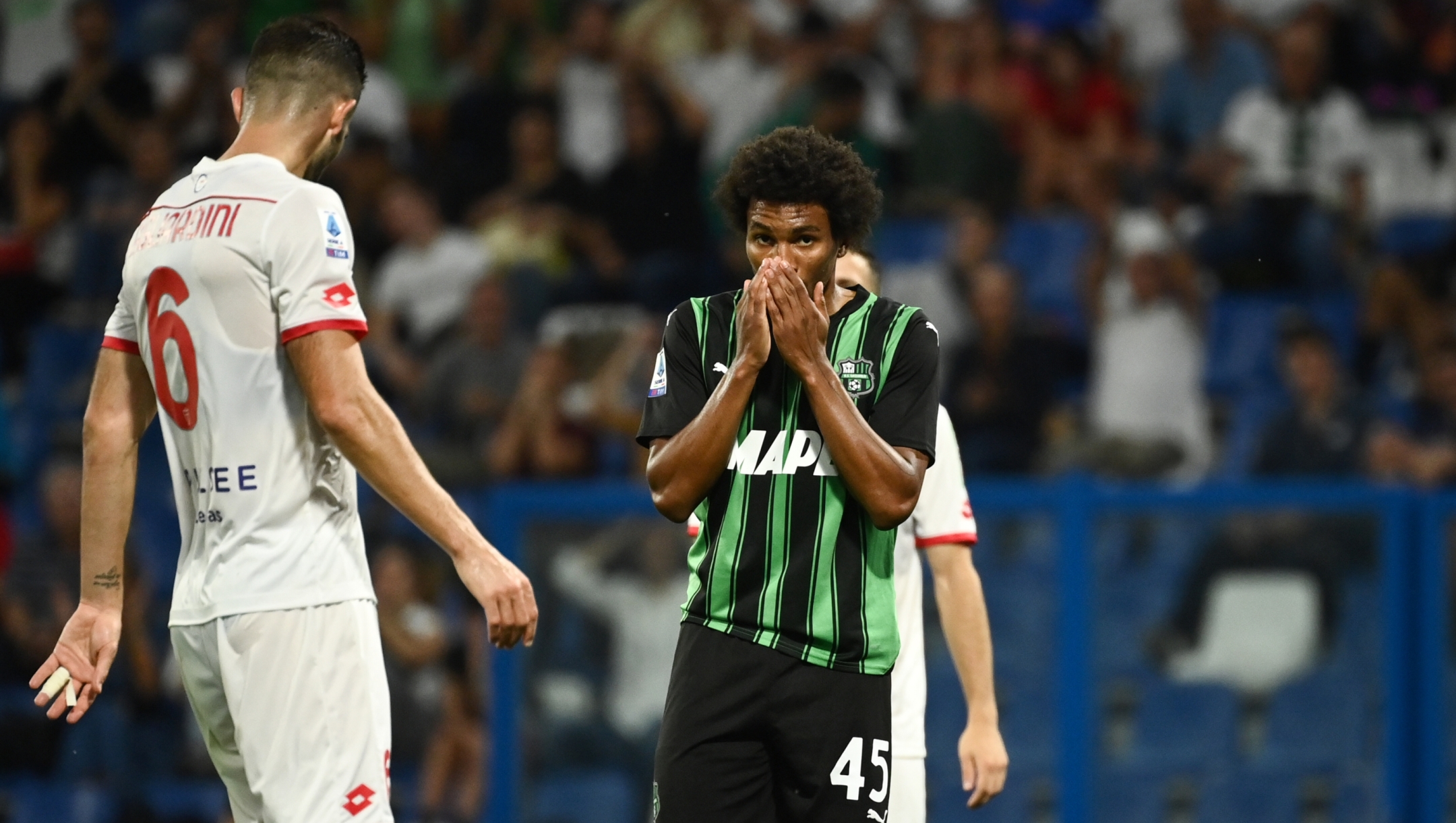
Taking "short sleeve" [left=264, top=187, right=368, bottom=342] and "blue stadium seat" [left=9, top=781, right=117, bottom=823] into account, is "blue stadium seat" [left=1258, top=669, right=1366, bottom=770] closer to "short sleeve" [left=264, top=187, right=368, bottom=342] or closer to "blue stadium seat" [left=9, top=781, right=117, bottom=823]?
"short sleeve" [left=264, top=187, right=368, bottom=342]

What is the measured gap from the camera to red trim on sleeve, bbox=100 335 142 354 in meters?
3.59

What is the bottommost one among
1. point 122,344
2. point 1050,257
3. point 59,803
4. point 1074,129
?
point 59,803

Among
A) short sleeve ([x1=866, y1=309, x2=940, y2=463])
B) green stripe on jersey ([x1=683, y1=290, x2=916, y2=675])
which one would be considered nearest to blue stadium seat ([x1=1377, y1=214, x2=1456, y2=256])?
short sleeve ([x1=866, y1=309, x2=940, y2=463])

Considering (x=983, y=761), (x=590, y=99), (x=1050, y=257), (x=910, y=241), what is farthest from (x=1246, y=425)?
(x=983, y=761)

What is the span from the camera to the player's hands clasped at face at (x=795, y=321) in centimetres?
329

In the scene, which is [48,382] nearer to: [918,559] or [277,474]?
[918,559]

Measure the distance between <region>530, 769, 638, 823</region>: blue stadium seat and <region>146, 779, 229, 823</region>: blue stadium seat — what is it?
1.67 meters

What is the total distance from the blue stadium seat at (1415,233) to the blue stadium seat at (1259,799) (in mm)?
3828

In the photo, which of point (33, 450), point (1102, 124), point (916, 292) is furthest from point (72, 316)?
point (1102, 124)

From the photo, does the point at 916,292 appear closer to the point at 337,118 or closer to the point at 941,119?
the point at 941,119

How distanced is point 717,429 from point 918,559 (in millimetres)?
1187

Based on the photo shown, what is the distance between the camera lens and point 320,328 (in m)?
3.32

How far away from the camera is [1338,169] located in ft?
33.0

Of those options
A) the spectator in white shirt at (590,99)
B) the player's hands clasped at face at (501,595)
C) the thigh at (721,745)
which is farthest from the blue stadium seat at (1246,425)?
the player's hands clasped at face at (501,595)
